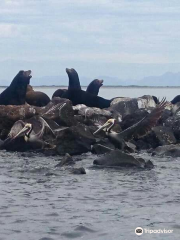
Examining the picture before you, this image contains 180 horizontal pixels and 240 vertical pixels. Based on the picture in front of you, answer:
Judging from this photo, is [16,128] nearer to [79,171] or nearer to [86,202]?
[79,171]

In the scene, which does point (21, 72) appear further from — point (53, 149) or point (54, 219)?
point (54, 219)

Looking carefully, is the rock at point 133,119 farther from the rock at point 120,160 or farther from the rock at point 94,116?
the rock at point 120,160

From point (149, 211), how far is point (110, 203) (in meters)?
1.23

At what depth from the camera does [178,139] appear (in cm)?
2883

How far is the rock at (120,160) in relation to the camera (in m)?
20.7

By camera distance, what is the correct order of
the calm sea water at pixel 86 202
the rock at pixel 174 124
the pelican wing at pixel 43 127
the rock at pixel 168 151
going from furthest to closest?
the rock at pixel 174 124 → the pelican wing at pixel 43 127 → the rock at pixel 168 151 → the calm sea water at pixel 86 202

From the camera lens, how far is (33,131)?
86.4 ft

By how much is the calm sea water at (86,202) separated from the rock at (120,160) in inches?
13.6

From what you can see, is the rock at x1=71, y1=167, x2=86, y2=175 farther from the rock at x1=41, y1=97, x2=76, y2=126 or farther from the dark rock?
the rock at x1=41, y1=97, x2=76, y2=126

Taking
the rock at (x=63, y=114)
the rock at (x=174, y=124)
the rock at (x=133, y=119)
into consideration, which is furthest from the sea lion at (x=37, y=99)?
the rock at (x=174, y=124)

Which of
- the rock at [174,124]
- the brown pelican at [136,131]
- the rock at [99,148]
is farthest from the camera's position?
the rock at [174,124]

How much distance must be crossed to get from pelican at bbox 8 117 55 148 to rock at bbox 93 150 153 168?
178 inches

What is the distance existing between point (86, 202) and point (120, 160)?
17.1 ft

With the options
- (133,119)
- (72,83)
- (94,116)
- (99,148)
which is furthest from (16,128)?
(72,83)
